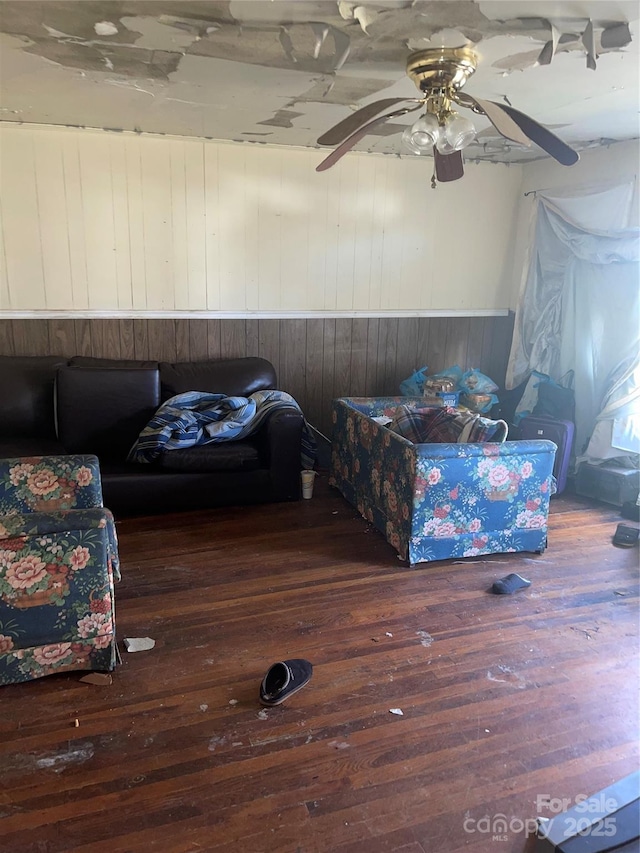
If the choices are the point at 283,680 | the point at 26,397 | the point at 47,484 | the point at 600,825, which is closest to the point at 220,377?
the point at 26,397

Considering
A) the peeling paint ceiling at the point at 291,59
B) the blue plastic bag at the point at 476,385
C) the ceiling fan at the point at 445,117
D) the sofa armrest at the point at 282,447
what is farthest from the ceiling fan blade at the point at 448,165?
the blue plastic bag at the point at 476,385

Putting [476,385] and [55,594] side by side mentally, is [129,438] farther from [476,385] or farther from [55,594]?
[476,385]

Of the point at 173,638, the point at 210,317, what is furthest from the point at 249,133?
the point at 173,638

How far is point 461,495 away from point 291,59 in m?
2.15

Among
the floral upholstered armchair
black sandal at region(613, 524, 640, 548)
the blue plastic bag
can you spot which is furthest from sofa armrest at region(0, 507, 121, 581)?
the blue plastic bag

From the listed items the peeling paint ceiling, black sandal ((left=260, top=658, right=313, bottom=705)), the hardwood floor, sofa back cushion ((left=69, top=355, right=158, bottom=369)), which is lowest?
the hardwood floor

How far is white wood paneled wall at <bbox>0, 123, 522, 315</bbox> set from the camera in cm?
391

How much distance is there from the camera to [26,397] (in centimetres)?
377

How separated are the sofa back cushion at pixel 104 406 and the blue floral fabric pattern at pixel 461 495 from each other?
158 centimetres

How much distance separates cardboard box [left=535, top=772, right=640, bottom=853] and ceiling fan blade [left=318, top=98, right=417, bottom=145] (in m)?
2.42

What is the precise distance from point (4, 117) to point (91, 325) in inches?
52.0

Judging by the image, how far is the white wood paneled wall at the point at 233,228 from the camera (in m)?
3.91

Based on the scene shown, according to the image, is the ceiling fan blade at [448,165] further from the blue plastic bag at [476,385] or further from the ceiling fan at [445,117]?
the blue plastic bag at [476,385]

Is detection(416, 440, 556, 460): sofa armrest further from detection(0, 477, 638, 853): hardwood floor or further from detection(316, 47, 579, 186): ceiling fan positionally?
detection(316, 47, 579, 186): ceiling fan
